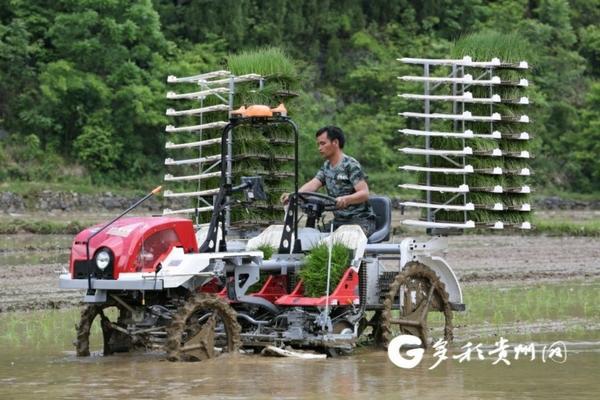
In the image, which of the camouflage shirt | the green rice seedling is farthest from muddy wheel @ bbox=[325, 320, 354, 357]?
the camouflage shirt

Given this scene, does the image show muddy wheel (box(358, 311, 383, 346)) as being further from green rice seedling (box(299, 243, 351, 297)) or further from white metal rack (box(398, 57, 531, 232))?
white metal rack (box(398, 57, 531, 232))

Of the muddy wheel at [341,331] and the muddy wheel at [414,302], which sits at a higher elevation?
the muddy wheel at [414,302]

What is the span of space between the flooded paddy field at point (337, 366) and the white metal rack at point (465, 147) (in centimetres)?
130

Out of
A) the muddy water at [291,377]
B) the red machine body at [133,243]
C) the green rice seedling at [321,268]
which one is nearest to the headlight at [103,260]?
the red machine body at [133,243]

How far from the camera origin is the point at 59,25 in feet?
133

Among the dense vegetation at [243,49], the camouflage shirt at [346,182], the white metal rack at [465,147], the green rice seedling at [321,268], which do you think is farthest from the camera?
the dense vegetation at [243,49]

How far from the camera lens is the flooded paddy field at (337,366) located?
38.1 feet

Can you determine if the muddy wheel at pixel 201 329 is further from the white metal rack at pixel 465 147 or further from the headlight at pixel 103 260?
the white metal rack at pixel 465 147

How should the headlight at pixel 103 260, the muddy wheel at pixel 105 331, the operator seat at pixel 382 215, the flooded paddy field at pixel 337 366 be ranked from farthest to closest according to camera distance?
the operator seat at pixel 382 215 → the muddy wheel at pixel 105 331 → the headlight at pixel 103 260 → the flooded paddy field at pixel 337 366

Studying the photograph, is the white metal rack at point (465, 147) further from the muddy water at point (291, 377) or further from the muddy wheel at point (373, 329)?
the muddy water at point (291, 377)

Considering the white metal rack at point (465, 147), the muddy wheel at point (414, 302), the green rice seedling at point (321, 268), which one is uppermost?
the white metal rack at point (465, 147)

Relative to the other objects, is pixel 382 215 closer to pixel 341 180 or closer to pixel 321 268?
pixel 341 180

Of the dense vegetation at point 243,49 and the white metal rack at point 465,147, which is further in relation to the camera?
the dense vegetation at point 243,49

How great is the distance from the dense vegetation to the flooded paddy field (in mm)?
17110
